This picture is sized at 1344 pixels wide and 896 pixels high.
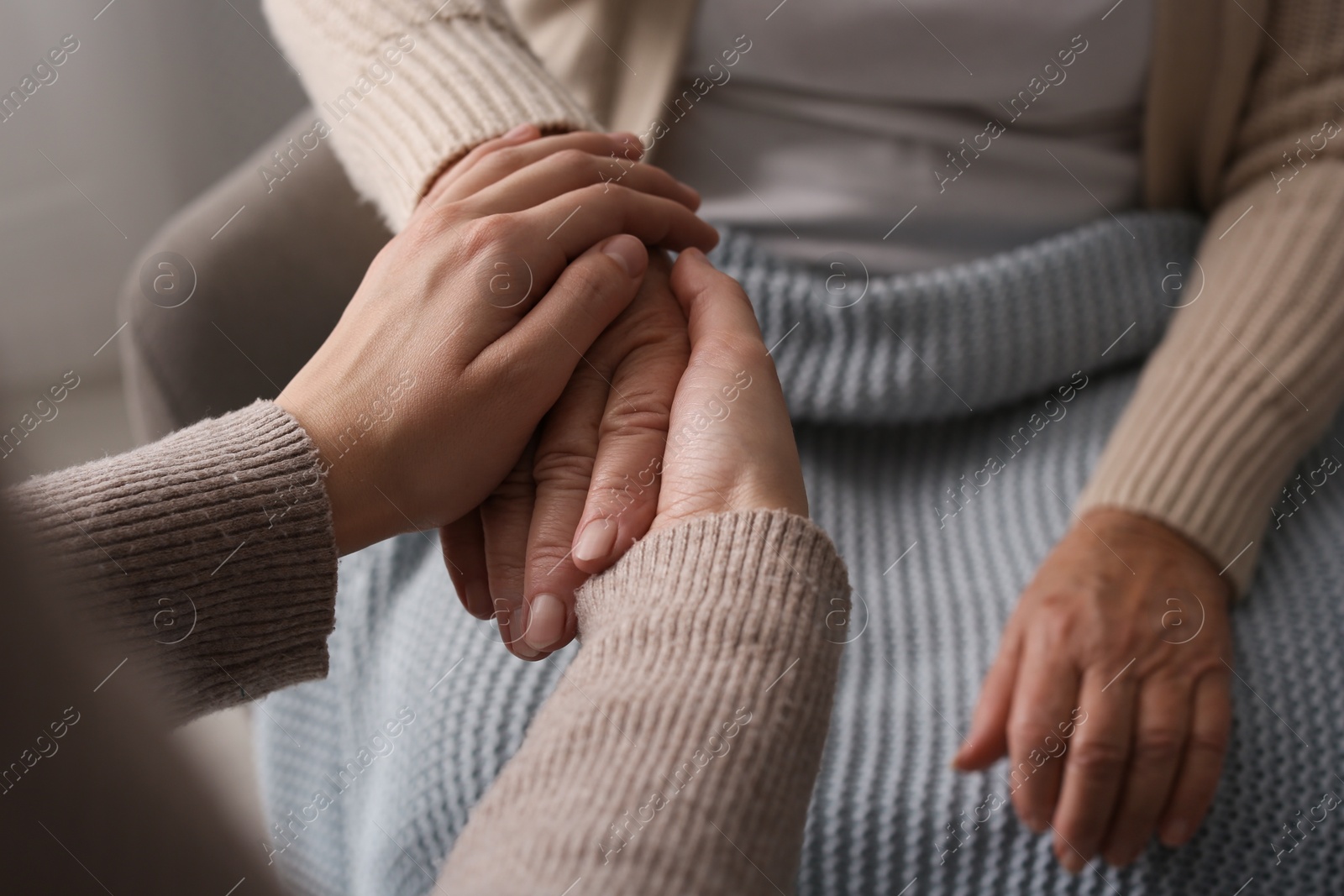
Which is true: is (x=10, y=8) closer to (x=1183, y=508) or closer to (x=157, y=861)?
(x=157, y=861)

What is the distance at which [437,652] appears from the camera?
503 mm

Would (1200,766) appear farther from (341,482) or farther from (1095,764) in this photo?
(341,482)

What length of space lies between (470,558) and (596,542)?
88 millimetres

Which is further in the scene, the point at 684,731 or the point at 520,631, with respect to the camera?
the point at 520,631

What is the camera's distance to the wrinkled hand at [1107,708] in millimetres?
471

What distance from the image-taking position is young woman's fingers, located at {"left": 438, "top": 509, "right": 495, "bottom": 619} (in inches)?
17.6

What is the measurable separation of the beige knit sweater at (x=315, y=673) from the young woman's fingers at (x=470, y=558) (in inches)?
3.0

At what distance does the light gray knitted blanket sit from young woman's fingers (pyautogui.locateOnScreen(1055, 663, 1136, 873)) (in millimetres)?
15

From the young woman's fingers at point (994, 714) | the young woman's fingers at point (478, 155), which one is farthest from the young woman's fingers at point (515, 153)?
the young woman's fingers at point (994, 714)

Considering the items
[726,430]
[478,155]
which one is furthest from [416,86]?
[726,430]

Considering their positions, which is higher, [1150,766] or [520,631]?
[520,631]

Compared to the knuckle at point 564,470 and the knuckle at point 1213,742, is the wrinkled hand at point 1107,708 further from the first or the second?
the knuckle at point 564,470

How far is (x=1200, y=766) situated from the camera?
18.6 inches

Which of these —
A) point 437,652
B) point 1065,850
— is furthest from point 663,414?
point 1065,850
